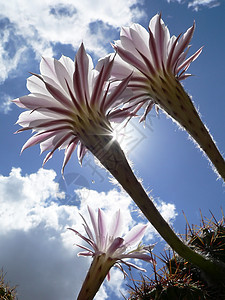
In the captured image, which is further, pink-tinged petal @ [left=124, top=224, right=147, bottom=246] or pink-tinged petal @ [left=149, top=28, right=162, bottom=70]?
pink-tinged petal @ [left=124, top=224, right=147, bottom=246]

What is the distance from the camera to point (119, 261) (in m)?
1.42

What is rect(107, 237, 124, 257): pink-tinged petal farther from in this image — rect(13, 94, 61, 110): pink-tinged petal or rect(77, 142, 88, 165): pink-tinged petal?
rect(13, 94, 61, 110): pink-tinged petal

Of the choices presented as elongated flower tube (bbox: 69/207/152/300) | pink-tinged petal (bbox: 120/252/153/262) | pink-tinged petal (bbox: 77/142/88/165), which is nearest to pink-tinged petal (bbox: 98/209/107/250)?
elongated flower tube (bbox: 69/207/152/300)

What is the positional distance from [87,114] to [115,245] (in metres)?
0.53

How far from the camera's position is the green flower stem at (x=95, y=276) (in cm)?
134

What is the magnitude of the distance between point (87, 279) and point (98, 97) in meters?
0.75

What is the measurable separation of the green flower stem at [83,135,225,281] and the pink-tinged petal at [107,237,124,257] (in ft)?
0.66

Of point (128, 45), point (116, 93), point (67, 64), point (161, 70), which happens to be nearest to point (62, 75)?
point (67, 64)

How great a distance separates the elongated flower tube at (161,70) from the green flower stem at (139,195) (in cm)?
33

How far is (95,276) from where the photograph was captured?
1374 millimetres

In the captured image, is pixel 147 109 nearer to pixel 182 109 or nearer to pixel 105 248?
pixel 182 109

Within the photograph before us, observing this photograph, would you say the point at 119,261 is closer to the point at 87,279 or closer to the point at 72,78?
the point at 87,279

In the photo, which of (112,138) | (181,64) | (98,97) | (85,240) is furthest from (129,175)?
(181,64)

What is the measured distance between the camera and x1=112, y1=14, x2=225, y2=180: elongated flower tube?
4.48ft
